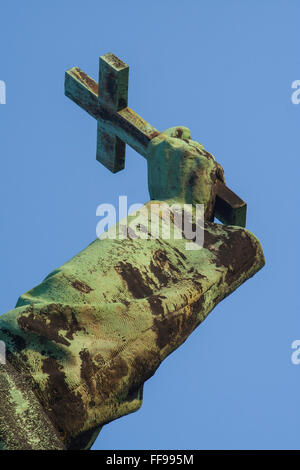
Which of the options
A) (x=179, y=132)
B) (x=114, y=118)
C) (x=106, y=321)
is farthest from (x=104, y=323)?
(x=114, y=118)

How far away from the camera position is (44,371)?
11.3 metres

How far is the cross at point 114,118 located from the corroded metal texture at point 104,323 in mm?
470

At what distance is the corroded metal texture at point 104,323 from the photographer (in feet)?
36.8

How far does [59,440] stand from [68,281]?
127 centimetres

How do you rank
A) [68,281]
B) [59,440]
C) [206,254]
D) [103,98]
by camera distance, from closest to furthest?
[59,440] < [68,281] < [206,254] < [103,98]

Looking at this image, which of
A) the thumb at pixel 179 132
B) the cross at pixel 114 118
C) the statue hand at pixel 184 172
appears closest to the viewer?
the statue hand at pixel 184 172

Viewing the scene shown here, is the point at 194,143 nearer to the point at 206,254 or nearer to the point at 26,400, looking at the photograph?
the point at 206,254

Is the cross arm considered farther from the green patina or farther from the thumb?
the green patina

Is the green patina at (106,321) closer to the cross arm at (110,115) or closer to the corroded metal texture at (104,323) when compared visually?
the corroded metal texture at (104,323)

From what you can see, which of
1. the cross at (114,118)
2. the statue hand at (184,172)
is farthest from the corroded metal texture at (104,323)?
the cross at (114,118)

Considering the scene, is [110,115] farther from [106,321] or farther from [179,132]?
[106,321]

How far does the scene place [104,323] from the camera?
11.6 m

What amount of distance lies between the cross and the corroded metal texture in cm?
47
